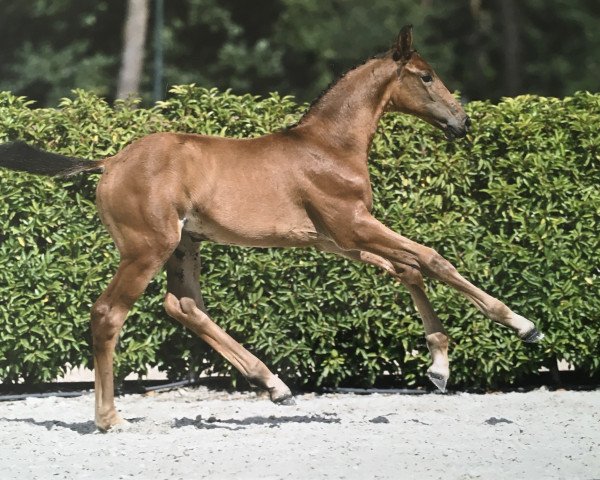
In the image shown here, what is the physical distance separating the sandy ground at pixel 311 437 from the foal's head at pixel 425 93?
76.4 inches

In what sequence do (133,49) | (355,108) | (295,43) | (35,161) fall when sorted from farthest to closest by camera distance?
(295,43) < (133,49) < (355,108) < (35,161)

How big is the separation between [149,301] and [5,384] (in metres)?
1.37

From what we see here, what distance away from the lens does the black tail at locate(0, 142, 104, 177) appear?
7.39 metres

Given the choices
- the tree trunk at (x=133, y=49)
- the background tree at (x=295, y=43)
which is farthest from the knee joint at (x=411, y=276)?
the background tree at (x=295, y=43)

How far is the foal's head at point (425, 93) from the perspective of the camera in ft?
24.5

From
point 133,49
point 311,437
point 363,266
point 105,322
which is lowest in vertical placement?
point 311,437

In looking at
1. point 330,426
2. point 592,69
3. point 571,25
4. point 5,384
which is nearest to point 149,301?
point 5,384

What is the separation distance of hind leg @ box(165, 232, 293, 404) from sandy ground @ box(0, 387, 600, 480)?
292 millimetres

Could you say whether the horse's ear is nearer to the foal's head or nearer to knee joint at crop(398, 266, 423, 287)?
the foal's head

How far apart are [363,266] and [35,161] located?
2.59 metres

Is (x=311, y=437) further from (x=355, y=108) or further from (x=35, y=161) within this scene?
(x=35, y=161)

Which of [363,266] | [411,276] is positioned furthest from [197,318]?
[363,266]

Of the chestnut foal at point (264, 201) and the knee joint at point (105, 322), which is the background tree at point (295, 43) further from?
the knee joint at point (105, 322)

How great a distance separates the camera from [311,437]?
6.84 meters
